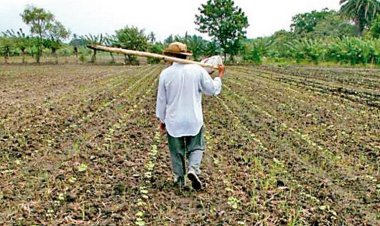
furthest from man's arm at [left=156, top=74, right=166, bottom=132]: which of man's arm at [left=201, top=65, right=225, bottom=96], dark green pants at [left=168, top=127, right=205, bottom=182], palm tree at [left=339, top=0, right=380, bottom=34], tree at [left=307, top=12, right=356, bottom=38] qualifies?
tree at [left=307, top=12, right=356, bottom=38]

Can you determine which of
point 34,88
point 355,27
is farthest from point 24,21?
point 34,88

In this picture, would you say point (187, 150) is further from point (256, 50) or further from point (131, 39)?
point (131, 39)

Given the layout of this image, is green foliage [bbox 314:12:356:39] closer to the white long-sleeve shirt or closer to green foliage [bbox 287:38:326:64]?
green foliage [bbox 287:38:326:64]

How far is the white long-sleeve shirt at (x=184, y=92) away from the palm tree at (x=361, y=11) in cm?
5495

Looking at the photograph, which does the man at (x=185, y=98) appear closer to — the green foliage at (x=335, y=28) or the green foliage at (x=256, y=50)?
the green foliage at (x=256, y=50)

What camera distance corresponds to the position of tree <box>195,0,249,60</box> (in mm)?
47906

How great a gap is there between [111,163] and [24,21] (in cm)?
5787

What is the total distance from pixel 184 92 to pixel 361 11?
56.4 metres

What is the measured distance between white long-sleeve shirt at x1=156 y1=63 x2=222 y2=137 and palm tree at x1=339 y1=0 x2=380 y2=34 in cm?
5495

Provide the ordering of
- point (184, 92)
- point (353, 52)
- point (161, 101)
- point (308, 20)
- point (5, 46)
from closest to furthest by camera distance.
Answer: point (184, 92), point (161, 101), point (353, 52), point (5, 46), point (308, 20)

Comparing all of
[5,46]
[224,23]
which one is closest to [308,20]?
[224,23]

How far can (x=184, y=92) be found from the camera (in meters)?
5.30

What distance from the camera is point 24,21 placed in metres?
60.3

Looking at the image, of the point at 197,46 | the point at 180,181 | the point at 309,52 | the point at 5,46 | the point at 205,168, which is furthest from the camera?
the point at 197,46
